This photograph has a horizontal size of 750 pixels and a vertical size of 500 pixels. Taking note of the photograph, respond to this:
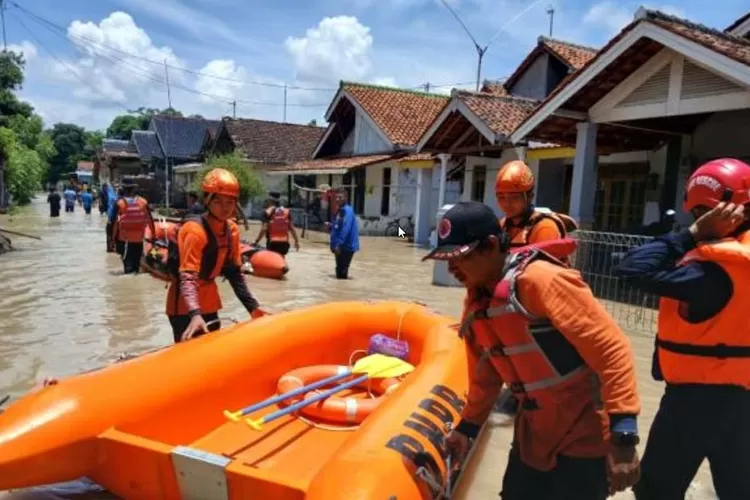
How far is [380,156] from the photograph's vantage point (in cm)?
1958

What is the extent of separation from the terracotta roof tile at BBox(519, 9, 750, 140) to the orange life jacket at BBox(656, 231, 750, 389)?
228 inches

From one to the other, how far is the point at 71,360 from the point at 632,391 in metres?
4.91

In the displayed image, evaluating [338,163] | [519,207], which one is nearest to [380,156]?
[338,163]

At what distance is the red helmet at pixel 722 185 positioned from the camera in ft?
6.35

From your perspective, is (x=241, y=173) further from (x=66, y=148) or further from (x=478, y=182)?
(x=66, y=148)

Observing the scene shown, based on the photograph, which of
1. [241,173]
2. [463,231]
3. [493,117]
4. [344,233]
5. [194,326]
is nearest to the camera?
[463,231]

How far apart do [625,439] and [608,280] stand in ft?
23.3

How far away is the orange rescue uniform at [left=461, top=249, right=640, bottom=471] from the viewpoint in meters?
1.60

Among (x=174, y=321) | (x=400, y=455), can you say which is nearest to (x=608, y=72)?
(x=174, y=321)

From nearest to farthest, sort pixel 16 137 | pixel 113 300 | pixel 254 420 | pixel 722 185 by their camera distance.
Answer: pixel 722 185 → pixel 254 420 → pixel 113 300 → pixel 16 137

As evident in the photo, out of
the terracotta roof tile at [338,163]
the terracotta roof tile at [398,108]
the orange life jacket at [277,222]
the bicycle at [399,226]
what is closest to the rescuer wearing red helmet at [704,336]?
the orange life jacket at [277,222]

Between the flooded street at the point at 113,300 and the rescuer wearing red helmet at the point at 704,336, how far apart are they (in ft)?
3.70

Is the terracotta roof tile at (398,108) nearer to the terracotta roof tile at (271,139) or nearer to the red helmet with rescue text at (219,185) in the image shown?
the terracotta roof tile at (271,139)

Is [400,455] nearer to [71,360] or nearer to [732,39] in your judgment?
[71,360]
